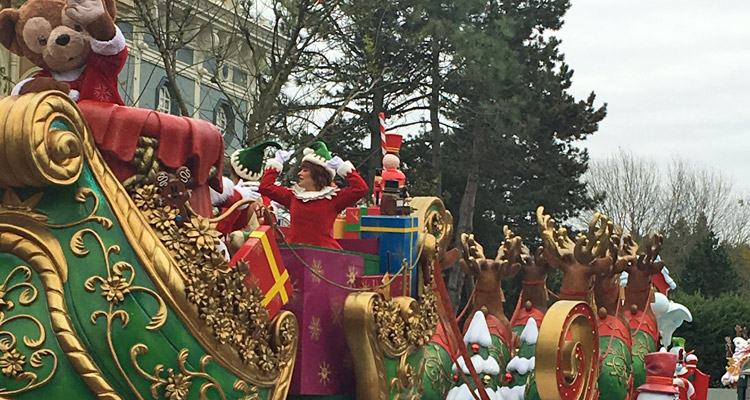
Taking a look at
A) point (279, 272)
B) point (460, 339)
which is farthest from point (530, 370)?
point (279, 272)

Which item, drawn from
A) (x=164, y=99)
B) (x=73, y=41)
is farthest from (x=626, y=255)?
(x=164, y=99)

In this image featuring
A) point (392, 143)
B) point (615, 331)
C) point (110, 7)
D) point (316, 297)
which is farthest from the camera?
point (615, 331)

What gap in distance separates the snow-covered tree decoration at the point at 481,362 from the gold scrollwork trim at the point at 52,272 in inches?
196

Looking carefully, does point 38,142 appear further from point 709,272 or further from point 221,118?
point 709,272

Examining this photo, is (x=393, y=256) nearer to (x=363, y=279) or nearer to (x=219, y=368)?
(x=363, y=279)

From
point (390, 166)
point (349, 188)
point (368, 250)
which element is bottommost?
point (368, 250)

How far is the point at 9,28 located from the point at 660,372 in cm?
612

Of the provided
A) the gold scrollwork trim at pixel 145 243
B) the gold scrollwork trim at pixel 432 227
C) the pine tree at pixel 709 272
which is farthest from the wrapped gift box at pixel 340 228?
the pine tree at pixel 709 272

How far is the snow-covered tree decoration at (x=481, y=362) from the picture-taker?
820 centimetres

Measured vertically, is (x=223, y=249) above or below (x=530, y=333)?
above

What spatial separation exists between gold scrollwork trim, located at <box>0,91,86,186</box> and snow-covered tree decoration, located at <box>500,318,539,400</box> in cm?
560

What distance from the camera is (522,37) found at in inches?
958

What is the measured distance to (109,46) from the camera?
13.1 feet

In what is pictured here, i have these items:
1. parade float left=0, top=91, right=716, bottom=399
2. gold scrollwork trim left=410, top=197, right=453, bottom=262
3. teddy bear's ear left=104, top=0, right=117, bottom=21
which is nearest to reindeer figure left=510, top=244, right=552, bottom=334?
gold scrollwork trim left=410, top=197, right=453, bottom=262
